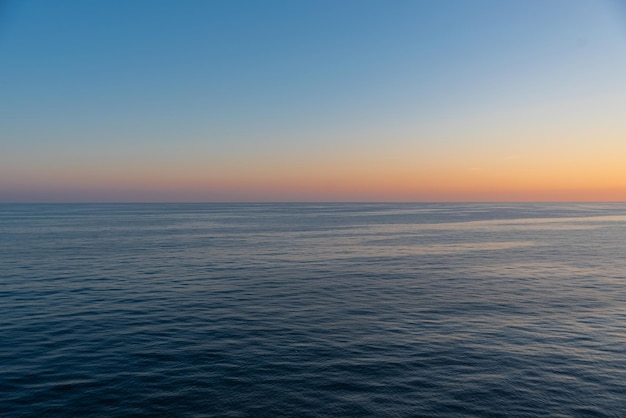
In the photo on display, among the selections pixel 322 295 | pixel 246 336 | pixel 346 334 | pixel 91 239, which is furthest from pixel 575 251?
pixel 91 239

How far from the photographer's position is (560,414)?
23.0 meters

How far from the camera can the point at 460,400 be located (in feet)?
79.7

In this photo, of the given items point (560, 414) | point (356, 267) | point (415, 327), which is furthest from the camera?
point (356, 267)

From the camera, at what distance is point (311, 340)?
33781mm

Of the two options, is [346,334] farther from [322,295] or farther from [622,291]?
[622,291]

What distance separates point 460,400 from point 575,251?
82544 millimetres

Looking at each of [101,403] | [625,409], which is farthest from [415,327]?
[101,403]

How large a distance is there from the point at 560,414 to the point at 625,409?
378cm

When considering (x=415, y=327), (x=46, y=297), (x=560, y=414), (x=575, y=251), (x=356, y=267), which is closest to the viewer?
(x=560, y=414)

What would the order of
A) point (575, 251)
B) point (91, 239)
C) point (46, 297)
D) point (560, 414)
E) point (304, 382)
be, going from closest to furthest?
point (560, 414) < point (304, 382) < point (46, 297) < point (575, 251) < point (91, 239)

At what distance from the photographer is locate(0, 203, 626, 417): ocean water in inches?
949

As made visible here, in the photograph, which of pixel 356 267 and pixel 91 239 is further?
pixel 91 239

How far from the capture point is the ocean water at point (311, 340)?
949 inches

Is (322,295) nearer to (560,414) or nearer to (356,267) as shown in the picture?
(356,267)
